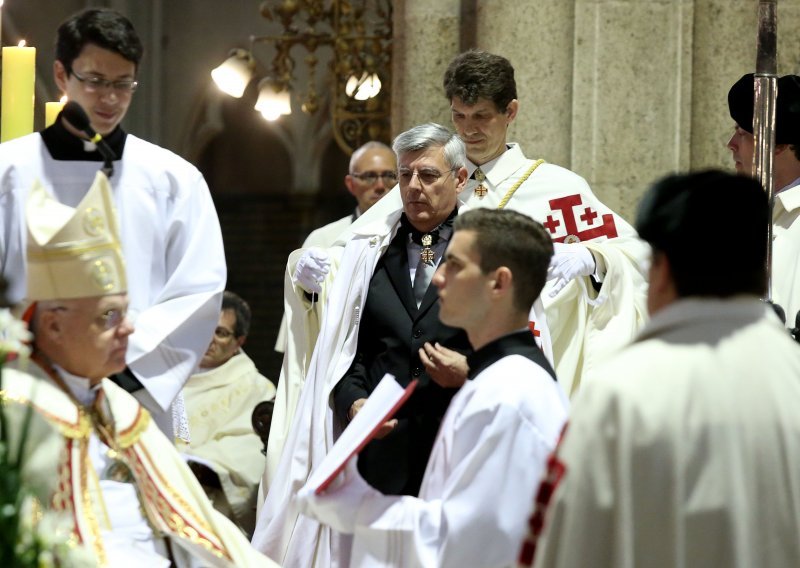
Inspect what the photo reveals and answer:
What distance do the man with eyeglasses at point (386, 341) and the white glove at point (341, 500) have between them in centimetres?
114

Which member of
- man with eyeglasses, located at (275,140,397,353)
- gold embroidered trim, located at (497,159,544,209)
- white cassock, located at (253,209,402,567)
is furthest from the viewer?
man with eyeglasses, located at (275,140,397,353)

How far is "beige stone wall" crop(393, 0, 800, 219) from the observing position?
6.93 meters

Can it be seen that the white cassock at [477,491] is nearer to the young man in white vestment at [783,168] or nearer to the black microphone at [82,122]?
the black microphone at [82,122]

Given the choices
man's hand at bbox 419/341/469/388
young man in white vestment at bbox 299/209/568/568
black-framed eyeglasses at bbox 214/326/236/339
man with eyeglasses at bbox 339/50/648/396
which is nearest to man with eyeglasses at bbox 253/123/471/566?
man's hand at bbox 419/341/469/388

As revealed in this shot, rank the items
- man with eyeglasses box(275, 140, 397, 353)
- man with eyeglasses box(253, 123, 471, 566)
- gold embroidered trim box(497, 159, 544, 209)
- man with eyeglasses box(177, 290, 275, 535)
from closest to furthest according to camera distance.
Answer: man with eyeglasses box(253, 123, 471, 566)
gold embroidered trim box(497, 159, 544, 209)
man with eyeglasses box(177, 290, 275, 535)
man with eyeglasses box(275, 140, 397, 353)

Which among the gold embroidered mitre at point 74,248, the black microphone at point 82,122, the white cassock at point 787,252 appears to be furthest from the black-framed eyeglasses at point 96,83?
the white cassock at point 787,252

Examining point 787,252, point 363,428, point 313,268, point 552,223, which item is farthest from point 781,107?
point 363,428

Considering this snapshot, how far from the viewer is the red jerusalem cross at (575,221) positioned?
18.9 feet

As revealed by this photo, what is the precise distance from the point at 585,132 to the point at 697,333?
167 inches

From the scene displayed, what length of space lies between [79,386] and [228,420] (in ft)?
13.1

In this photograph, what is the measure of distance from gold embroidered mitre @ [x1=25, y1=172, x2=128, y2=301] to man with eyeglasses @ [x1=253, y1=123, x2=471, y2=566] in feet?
4.27

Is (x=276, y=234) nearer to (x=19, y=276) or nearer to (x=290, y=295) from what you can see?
(x=290, y=295)

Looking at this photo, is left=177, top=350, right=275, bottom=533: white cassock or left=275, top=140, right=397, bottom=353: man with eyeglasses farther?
left=275, top=140, right=397, bottom=353: man with eyeglasses

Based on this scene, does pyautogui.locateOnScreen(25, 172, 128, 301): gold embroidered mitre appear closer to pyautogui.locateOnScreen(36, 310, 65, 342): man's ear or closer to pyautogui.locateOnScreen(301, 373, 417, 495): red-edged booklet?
pyautogui.locateOnScreen(36, 310, 65, 342): man's ear
